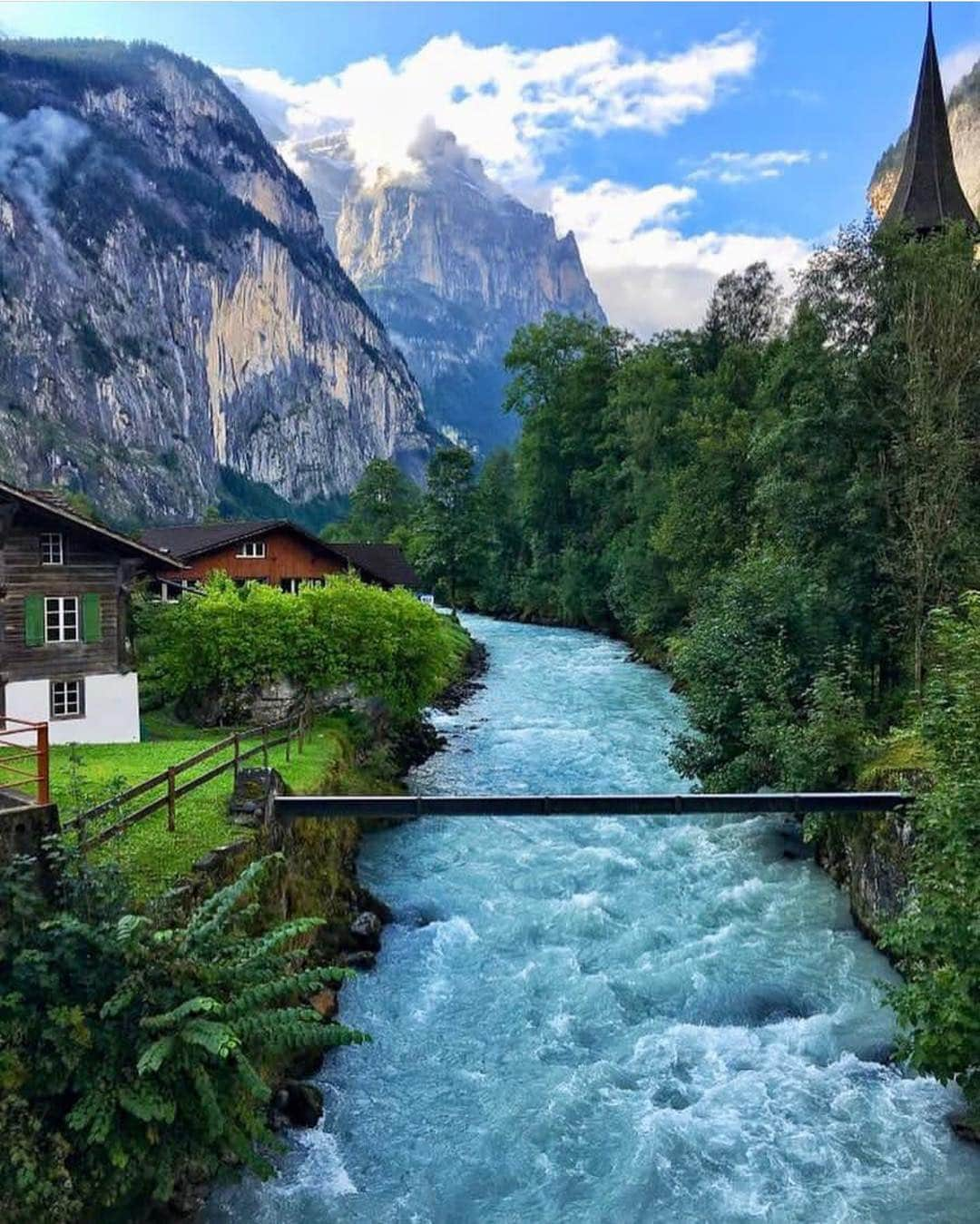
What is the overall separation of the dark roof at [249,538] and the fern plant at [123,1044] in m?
32.9

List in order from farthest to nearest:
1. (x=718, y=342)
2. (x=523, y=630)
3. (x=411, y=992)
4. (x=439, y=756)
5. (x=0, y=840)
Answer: (x=523, y=630) → (x=718, y=342) → (x=439, y=756) → (x=411, y=992) → (x=0, y=840)

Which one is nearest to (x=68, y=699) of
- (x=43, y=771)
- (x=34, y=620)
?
(x=34, y=620)

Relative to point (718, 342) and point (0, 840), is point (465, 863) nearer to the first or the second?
point (0, 840)

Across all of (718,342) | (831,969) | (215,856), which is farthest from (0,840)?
(718,342)

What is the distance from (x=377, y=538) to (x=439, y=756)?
71.5 metres

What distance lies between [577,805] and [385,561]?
4800 cm

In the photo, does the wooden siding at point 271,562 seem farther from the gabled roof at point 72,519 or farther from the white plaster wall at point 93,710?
the white plaster wall at point 93,710

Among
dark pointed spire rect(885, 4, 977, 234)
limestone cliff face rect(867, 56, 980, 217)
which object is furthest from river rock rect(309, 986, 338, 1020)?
limestone cliff face rect(867, 56, 980, 217)

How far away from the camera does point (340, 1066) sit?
1305 centimetres

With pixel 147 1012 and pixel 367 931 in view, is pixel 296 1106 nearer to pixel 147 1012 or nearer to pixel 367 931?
pixel 147 1012

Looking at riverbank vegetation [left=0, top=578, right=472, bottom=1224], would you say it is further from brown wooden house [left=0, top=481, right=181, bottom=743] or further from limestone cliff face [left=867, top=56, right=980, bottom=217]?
limestone cliff face [left=867, top=56, right=980, bottom=217]

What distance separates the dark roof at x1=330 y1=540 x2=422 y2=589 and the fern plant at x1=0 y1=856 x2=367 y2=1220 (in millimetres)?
48466

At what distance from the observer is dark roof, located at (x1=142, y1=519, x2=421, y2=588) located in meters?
43.2

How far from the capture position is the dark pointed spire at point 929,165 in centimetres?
4362
